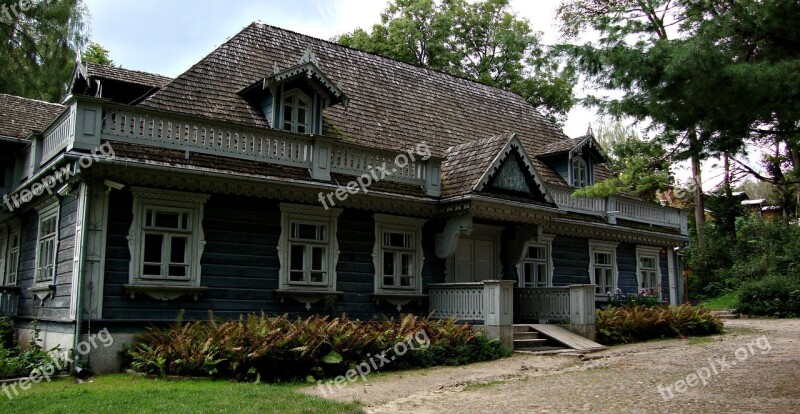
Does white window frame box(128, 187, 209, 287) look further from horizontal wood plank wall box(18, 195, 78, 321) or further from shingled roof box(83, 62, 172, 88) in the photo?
shingled roof box(83, 62, 172, 88)

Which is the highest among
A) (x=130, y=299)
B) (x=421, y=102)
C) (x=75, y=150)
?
(x=421, y=102)

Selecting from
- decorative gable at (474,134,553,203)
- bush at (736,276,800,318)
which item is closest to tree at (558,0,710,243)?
decorative gable at (474,134,553,203)

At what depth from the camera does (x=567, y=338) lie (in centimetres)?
1655

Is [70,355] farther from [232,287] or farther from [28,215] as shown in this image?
[28,215]

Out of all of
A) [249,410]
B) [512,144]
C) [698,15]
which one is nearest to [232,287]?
[249,410]

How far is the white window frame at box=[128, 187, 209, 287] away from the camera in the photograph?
13203 millimetres

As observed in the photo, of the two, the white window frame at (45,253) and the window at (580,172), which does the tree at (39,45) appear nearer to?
the white window frame at (45,253)

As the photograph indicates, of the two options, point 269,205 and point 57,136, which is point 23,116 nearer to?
point 57,136

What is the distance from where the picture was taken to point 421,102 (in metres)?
22.0

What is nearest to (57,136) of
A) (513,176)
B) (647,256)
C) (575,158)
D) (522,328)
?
(513,176)

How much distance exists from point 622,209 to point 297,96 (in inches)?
484

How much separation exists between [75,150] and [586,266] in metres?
15.6

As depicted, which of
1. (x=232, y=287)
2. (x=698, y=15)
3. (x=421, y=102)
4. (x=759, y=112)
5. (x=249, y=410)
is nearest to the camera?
(x=249, y=410)

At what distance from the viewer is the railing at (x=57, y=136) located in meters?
13.0
